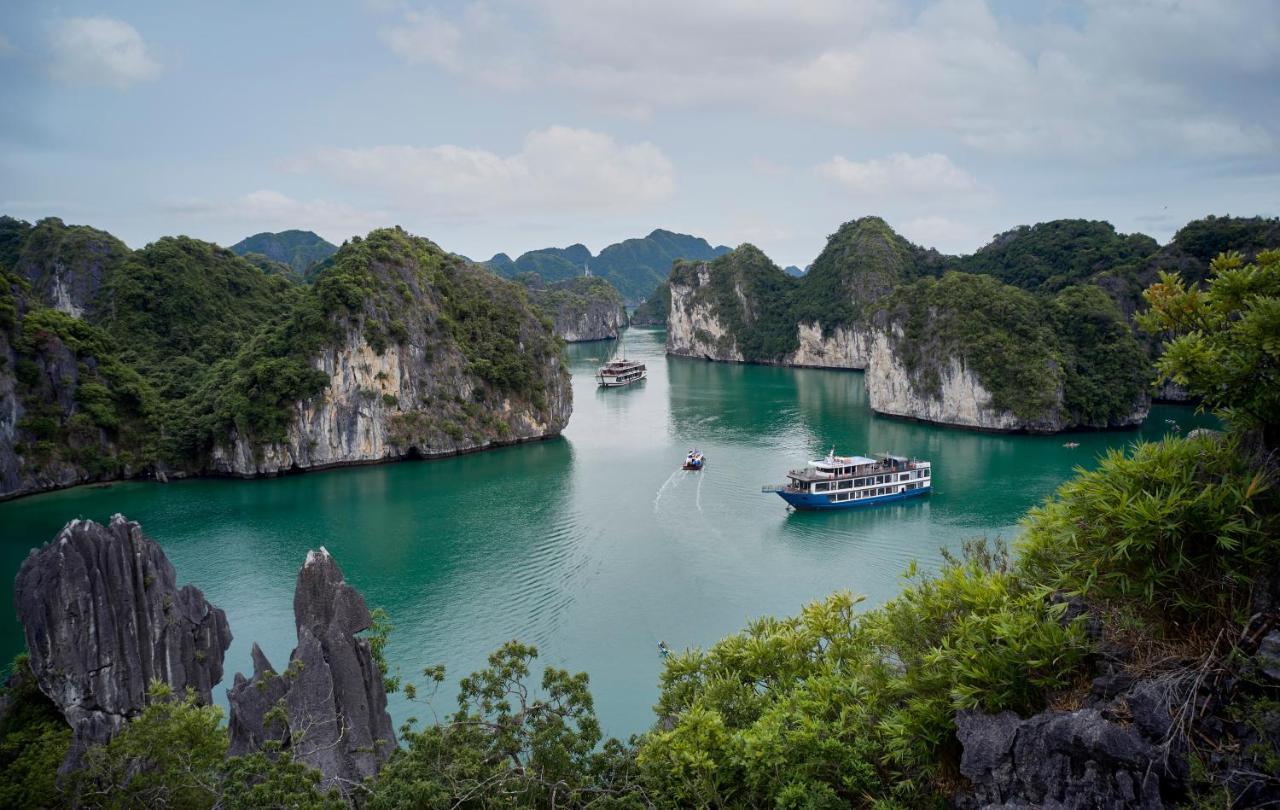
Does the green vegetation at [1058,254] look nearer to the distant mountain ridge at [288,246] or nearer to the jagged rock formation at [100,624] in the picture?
the jagged rock formation at [100,624]

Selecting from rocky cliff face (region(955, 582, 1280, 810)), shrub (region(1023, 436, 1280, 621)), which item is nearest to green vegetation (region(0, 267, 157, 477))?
rocky cliff face (region(955, 582, 1280, 810))

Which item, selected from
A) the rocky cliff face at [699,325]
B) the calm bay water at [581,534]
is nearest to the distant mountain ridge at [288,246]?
the rocky cliff face at [699,325]

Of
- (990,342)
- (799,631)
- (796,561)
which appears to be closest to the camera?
(799,631)

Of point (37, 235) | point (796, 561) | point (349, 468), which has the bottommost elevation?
point (796, 561)

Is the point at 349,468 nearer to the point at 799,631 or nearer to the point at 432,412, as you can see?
the point at 432,412

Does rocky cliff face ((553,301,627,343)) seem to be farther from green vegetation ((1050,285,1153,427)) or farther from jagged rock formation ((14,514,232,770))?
jagged rock formation ((14,514,232,770))

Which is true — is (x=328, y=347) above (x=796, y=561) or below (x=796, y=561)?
above

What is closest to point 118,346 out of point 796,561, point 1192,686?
point 796,561

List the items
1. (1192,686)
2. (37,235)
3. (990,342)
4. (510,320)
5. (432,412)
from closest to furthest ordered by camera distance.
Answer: (1192,686)
(432,412)
(990,342)
(510,320)
(37,235)
